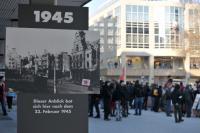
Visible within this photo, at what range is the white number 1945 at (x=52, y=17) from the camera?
8375 mm

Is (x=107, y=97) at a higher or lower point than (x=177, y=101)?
higher

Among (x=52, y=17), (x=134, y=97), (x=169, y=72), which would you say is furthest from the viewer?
(x=169, y=72)

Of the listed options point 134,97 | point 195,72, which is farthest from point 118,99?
point 195,72

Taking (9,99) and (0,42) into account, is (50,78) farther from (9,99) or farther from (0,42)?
(0,42)

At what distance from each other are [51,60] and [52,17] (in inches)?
29.5

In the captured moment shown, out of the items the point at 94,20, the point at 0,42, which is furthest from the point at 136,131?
the point at 94,20

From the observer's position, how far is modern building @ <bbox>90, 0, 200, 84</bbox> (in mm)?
84562

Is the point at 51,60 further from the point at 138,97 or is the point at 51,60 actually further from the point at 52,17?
the point at 138,97

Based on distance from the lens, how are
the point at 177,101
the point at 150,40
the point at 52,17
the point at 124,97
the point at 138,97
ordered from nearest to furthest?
the point at 52,17 < the point at 177,101 < the point at 124,97 < the point at 138,97 < the point at 150,40

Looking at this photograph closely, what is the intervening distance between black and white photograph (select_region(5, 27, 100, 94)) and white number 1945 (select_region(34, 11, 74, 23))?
0.20 metres

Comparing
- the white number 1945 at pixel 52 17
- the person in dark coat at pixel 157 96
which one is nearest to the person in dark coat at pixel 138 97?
the person in dark coat at pixel 157 96

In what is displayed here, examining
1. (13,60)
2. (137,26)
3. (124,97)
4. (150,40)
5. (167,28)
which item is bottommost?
(124,97)

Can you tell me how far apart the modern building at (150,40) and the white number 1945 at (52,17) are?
7494 centimetres

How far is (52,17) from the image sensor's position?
27.7 ft
